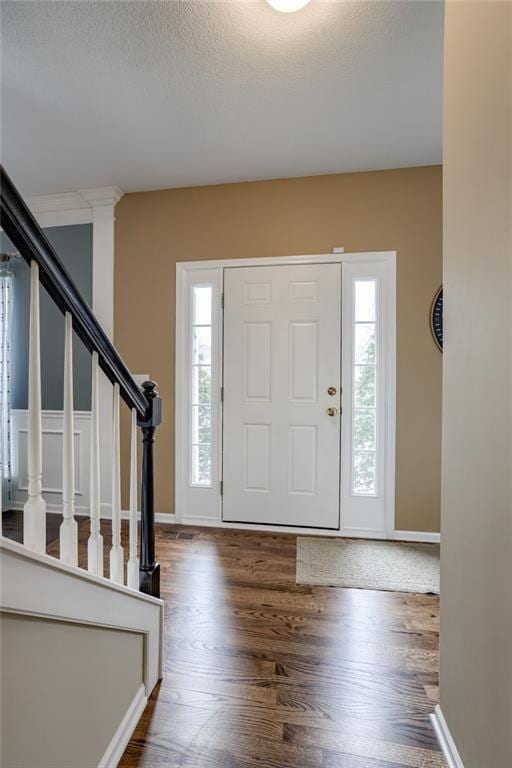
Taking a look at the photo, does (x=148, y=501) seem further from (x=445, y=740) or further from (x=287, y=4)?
(x=287, y=4)

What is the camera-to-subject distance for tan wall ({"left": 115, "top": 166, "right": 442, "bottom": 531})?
2627 mm

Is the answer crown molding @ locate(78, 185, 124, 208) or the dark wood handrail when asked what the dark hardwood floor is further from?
crown molding @ locate(78, 185, 124, 208)

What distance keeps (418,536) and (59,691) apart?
2.44m

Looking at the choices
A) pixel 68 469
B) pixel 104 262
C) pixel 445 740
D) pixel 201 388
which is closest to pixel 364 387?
pixel 201 388

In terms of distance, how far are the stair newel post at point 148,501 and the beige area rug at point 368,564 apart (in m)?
1.01

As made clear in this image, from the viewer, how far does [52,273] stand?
2.78ft

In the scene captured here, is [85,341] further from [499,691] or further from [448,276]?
[499,691]

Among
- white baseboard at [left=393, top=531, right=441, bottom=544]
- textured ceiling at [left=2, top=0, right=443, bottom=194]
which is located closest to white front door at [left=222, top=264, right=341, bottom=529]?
white baseboard at [left=393, top=531, right=441, bottom=544]

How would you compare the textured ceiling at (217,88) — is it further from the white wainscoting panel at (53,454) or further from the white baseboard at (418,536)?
the white baseboard at (418,536)

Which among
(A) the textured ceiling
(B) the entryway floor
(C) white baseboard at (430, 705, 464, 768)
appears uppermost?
(A) the textured ceiling

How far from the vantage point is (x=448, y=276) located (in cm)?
120

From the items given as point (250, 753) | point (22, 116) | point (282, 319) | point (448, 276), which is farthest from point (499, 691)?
point (22, 116)

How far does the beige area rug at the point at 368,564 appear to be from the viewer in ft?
6.85

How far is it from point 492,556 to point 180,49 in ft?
7.52
